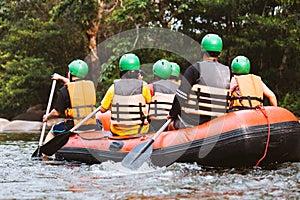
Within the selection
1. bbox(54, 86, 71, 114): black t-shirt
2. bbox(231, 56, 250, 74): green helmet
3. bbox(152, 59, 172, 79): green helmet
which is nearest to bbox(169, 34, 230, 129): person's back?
bbox(231, 56, 250, 74): green helmet

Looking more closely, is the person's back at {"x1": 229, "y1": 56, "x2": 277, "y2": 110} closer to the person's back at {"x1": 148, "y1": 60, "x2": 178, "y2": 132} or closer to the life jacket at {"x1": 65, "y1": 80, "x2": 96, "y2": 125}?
the person's back at {"x1": 148, "y1": 60, "x2": 178, "y2": 132}

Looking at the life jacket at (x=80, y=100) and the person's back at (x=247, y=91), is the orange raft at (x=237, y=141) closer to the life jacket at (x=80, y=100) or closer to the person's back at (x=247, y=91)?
the person's back at (x=247, y=91)

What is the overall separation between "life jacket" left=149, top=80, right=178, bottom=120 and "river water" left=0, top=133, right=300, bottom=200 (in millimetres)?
1105

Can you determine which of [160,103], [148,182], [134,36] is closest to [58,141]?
[160,103]

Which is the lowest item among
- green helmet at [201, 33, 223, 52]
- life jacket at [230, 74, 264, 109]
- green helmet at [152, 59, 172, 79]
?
life jacket at [230, 74, 264, 109]

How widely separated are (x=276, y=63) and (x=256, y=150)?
10.6m

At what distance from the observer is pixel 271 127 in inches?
234

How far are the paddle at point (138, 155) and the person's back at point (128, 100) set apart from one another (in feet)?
1.86

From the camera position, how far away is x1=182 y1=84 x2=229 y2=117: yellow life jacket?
6.14m

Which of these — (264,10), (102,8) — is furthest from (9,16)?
(264,10)

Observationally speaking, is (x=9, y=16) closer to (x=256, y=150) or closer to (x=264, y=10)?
(x=264, y=10)

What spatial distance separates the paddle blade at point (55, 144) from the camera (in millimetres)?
7562

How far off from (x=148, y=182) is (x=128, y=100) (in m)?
1.68

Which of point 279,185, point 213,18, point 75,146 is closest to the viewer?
point 279,185
